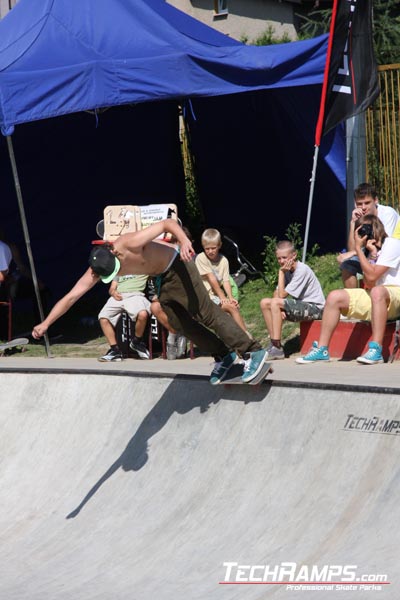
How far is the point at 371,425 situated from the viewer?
19.6 feet

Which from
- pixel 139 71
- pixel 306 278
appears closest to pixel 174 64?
pixel 139 71

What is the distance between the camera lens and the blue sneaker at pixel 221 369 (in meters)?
7.06

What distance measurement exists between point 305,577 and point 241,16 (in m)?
26.4

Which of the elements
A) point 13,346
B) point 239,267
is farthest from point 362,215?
point 13,346

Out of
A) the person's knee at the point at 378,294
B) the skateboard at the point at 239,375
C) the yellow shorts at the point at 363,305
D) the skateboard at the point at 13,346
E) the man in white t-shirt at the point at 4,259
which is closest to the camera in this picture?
the skateboard at the point at 239,375

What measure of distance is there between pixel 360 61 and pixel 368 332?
9.69ft

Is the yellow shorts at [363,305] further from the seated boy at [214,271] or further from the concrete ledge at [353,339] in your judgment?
the seated boy at [214,271]

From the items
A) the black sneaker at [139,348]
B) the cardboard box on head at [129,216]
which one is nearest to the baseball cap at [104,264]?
the black sneaker at [139,348]

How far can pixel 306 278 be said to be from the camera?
30.0 feet

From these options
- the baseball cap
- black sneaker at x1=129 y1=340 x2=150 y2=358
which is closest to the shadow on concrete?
the baseball cap

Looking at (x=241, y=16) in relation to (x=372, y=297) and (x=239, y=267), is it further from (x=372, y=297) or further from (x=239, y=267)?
(x=372, y=297)

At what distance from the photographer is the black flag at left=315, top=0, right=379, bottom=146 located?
973cm

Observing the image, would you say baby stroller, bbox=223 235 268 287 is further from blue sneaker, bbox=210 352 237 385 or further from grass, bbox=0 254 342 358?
blue sneaker, bbox=210 352 237 385

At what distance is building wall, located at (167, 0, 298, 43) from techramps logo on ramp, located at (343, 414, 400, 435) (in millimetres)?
24117
